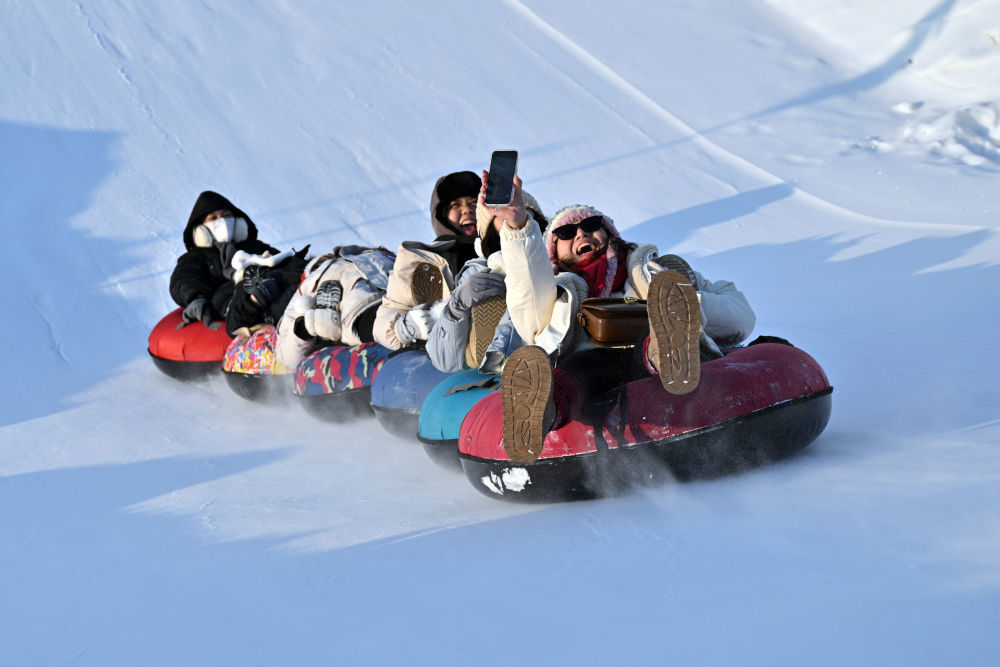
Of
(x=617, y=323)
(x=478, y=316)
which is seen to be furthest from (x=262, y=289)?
(x=617, y=323)

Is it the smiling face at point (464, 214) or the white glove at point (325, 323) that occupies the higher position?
the smiling face at point (464, 214)

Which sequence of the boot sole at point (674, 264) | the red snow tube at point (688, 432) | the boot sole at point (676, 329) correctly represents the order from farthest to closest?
the boot sole at point (674, 264) < the red snow tube at point (688, 432) < the boot sole at point (676, 329)

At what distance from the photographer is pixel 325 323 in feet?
16.5

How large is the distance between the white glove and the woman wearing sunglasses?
65.5 inches

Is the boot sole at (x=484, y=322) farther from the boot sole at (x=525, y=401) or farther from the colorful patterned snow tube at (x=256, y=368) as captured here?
the colorful patterned snow tube at (x=256, y=368)

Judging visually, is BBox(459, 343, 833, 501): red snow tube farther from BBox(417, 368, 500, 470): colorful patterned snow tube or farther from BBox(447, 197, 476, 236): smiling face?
BBox(447, 197, 476, 236): smiling face

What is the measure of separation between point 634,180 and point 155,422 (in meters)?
6.64

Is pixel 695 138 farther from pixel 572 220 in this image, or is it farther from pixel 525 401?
pixel 525 401

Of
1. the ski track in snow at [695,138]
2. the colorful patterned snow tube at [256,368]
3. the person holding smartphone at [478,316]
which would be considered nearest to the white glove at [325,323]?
the colorful patterned snow tube at [256,368]

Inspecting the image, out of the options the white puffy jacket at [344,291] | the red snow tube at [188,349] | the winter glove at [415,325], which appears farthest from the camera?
the red snow tube at [188,349]

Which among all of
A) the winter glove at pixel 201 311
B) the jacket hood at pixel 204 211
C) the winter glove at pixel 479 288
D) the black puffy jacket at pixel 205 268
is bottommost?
the winter glove at pixel 201 311

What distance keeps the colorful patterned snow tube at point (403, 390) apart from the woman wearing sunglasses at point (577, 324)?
0.86 metres

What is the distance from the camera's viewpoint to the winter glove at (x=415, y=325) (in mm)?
4441

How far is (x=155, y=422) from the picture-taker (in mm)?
5324
